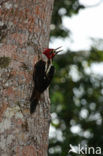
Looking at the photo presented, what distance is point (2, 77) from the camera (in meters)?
3.02

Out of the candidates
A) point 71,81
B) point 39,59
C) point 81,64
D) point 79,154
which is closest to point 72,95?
point 71,81

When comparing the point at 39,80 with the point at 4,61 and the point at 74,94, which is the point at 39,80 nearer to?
the point at 4,61

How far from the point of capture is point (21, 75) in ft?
10.1

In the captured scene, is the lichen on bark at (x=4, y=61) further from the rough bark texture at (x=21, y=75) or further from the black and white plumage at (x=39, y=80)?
the black and white plumage at (x=39, y=80)

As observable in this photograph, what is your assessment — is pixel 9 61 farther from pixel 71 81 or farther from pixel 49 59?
pixel 71 81

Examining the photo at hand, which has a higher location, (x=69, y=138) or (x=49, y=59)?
(x=49, y=59)

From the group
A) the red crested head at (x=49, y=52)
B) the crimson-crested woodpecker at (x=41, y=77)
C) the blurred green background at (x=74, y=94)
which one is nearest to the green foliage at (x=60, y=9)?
the blurred green background at (x=74, y=94)

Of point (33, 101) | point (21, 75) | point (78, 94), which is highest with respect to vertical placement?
point (21, 75)

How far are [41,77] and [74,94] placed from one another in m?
4.43

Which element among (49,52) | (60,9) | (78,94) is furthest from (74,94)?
(49,52)

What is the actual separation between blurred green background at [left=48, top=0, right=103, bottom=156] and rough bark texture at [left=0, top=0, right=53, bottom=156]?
2898 mm

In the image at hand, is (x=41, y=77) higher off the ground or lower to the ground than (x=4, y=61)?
lower

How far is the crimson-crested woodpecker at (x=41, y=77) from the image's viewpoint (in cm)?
299

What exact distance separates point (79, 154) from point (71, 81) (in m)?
2.73
